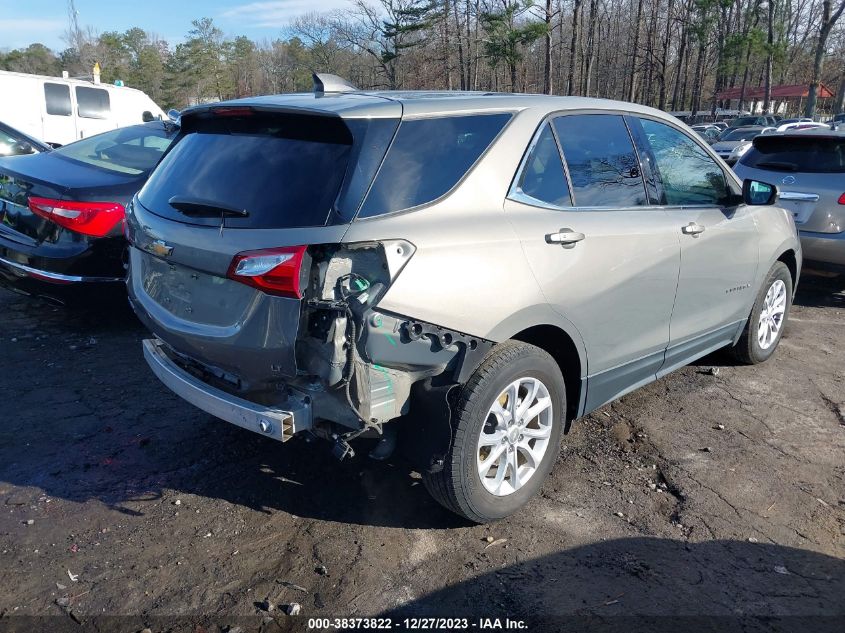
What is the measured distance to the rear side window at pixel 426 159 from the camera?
2727 millimetres

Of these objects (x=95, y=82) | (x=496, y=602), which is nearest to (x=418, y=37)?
(x=95, y=82)

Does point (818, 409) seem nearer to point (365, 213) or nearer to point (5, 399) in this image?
point (365, 213)

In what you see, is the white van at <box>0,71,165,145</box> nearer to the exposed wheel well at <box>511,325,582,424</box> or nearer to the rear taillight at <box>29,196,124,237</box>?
the rear taillight at <box>29,196,124,237</box>

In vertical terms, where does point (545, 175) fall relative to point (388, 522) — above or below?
above

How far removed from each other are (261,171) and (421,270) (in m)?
0.83

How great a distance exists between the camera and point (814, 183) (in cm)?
693

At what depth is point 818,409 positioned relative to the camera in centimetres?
460

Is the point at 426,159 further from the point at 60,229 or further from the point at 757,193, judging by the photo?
the point at 60,229

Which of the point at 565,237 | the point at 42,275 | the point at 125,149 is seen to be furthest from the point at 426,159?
the point at 125,149

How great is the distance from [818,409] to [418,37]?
1409 inches

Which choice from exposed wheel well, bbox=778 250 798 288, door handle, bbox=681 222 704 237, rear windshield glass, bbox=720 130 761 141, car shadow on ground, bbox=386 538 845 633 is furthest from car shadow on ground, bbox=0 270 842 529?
rear windshield glass, bbox=720 130 761 141

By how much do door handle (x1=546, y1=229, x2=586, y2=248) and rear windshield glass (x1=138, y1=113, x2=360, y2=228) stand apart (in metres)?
1.04

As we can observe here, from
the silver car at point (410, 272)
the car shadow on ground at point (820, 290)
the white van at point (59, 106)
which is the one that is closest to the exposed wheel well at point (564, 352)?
the silver car at point (410, 272)

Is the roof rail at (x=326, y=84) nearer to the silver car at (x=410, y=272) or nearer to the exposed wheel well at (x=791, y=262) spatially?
the silver car at (x=410, y=272)
